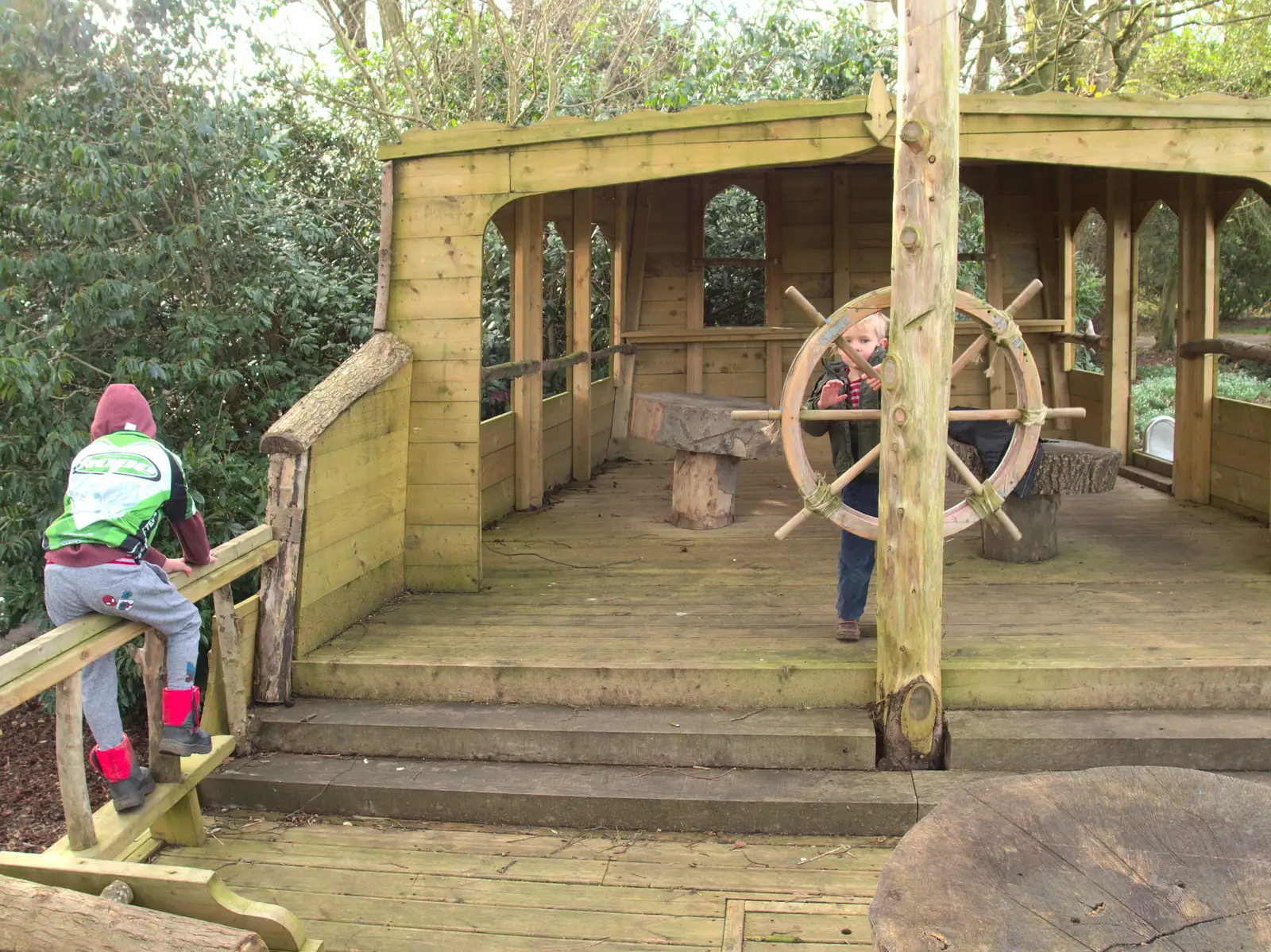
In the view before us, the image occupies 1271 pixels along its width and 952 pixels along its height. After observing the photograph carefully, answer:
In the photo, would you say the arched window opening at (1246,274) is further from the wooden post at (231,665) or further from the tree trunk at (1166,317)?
the wooden post at (231,665)

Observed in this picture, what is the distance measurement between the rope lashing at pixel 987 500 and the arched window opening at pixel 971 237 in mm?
9415

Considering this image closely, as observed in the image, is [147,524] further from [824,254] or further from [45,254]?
[824,254]

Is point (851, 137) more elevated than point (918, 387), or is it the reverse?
point (851, 137)

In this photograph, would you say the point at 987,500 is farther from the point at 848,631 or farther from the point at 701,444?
the point at 701,444

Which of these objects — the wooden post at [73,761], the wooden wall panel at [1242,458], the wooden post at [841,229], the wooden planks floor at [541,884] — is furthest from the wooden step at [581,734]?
the wooden post at [841,229]

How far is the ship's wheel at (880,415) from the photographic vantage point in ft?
14.3

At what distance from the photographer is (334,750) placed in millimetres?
4691

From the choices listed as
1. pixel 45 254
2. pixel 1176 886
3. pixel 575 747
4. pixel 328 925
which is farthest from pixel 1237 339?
pixel 45 254

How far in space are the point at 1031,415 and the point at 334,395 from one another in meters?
2.89

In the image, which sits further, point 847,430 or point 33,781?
point 33,781

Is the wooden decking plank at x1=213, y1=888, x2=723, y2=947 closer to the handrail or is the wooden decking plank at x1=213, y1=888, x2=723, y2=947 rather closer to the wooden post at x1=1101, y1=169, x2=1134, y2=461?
the handrail

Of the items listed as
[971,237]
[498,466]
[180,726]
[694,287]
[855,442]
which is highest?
[971,237]

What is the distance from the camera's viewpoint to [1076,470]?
584 cm

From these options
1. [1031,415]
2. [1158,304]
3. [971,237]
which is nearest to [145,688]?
[1031,415]
